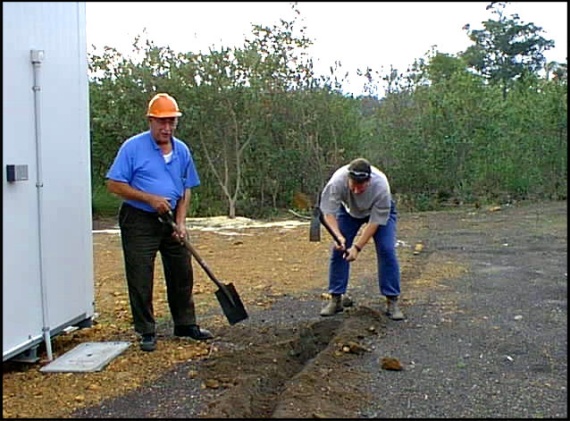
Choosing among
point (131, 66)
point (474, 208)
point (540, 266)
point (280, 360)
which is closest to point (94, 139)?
point (131, 66)

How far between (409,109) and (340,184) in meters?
9.81

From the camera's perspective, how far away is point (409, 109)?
16.2 m

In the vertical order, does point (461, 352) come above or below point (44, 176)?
below

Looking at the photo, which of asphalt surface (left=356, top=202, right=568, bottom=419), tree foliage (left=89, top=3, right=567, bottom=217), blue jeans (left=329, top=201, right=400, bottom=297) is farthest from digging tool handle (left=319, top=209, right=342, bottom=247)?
tree foliage (left=89, top=3, right=567, bottom=217)

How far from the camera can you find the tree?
620 inches

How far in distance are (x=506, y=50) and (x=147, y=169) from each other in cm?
1410

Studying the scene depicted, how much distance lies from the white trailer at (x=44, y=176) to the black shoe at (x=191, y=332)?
0.73 metres

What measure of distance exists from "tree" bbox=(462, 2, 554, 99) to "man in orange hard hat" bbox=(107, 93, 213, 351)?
9.53 meters

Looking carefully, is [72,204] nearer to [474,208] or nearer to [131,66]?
[131,66]

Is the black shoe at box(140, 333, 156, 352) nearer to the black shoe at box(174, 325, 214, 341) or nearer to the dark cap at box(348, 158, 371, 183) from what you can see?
the black shoe at box(174, 325, 214, 341)

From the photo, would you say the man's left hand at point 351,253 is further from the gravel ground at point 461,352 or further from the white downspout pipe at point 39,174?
the white downspout pipe at point 39,174

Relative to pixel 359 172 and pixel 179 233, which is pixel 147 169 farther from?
pixel 359 172

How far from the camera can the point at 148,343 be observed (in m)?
5.79

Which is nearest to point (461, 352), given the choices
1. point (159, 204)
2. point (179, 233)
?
point (179, 233)
